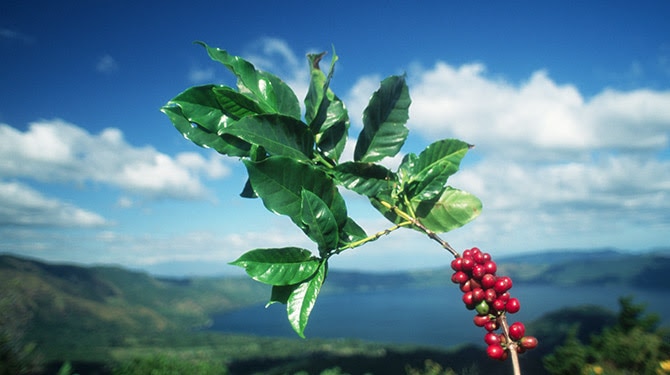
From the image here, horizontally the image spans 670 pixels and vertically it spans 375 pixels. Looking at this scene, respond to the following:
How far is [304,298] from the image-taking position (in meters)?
1.17

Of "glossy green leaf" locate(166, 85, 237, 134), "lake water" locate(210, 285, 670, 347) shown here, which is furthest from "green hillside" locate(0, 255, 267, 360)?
"glossy green leaf" locate(166, 85, 237, 134)

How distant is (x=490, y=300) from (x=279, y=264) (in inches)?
28.4

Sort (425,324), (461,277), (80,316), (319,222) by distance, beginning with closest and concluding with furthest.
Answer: (319,222), (461,277), (80,316), (425,324)

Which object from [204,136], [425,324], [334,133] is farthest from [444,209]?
[425,324]

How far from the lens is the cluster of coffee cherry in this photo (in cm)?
121

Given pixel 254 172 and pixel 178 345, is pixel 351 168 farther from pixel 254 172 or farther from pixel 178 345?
pixel 178 345

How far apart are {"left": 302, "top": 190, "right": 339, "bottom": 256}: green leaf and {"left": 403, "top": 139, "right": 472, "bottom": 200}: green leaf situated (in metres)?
0.36

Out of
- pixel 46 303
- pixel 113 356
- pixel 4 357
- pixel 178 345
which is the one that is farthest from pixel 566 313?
pixel 46 303

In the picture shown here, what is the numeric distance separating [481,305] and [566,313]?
16250cm

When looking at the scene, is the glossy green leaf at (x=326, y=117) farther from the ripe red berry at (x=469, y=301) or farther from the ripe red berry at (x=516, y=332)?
the ripe red berry at (x=516, y=332)

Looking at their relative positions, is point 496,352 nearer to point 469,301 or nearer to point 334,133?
point 469,301

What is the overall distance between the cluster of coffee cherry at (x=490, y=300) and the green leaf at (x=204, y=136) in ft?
2.90

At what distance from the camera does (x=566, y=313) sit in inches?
5295

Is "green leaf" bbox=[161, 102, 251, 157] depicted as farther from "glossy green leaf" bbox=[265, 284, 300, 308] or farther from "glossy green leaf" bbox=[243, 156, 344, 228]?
"glossy green leaf" bbox=[265, 284, 300, 308]
